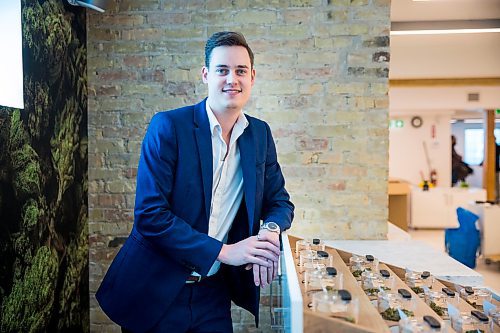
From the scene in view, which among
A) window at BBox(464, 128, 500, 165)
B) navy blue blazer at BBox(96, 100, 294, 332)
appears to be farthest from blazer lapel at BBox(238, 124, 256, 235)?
window at BBox(464, 128, 500, 165)

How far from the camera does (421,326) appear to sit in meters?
1.09

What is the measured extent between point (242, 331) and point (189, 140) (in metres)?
1.85

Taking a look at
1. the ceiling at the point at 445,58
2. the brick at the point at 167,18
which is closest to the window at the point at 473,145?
the ceiling at the point at 445,58

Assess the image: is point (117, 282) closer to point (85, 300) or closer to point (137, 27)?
point (85, 300)

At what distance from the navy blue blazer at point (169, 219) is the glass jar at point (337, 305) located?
56 centimetres

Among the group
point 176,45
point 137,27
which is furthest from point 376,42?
point 137,27

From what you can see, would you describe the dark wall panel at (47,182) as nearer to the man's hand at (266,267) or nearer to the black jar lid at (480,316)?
the man's hand at (266,267)

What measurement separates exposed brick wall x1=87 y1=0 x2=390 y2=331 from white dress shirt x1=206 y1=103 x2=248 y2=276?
4.30 ft

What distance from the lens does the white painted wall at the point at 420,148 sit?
1127 centimetres

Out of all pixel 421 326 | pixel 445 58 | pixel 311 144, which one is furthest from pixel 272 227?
pixel 445 58

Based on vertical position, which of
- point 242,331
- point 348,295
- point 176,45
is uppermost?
point 176,45

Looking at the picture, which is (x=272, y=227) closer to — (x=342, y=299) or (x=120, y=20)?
(x=342, y=299)

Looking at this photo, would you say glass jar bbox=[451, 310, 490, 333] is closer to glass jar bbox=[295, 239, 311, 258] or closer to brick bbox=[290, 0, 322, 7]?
glass jar bbox=[295, 239, 311, 258]

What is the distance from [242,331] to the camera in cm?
315
